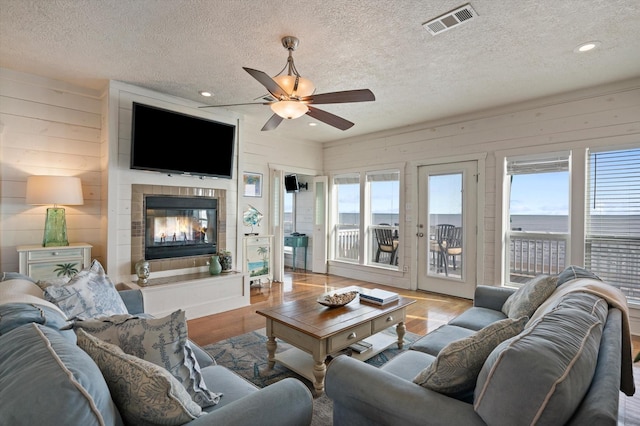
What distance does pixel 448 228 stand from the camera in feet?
16.0

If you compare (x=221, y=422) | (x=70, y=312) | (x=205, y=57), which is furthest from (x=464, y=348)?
(x=205, y=57)

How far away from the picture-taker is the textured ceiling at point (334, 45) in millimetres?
2254

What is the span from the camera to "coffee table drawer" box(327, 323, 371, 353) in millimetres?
2219

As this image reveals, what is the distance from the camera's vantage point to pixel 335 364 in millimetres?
1453

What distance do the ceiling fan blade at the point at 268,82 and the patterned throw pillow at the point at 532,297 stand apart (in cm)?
226

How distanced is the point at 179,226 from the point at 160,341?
317 centimetres

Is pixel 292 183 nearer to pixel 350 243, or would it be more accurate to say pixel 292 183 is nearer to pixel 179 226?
pixel 350 243

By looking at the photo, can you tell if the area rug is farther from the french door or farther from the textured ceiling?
the textured ceiling

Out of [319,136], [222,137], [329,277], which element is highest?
[319,136]

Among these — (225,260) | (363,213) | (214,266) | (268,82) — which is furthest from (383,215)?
(268,82)

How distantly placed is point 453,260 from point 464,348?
3.84m

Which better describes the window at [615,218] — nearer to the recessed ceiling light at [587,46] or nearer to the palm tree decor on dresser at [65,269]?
the recessed ceiling light at [587,46]

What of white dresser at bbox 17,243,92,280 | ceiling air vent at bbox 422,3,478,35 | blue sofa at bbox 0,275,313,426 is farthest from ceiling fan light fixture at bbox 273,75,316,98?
white dresser at bbox 17,243,92,280

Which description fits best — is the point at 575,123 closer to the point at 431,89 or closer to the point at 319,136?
the point at 431,89
